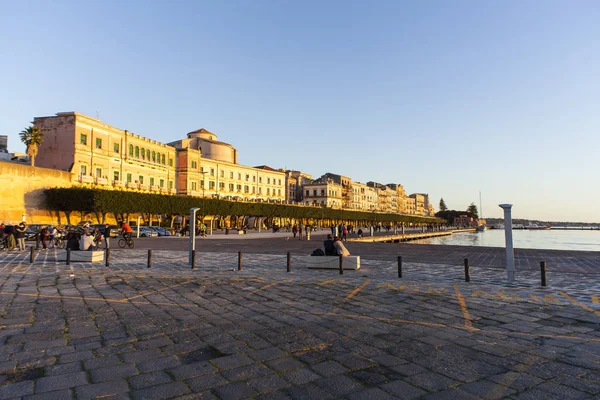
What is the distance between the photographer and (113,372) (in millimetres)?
3928

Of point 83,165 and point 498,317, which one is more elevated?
point 83,165

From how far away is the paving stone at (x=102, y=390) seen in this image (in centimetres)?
338

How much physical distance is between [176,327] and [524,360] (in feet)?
15.4

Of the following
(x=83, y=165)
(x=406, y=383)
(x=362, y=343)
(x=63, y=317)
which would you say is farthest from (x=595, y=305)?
(x=83, y=165)

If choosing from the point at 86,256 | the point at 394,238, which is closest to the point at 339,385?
the point at 86,256

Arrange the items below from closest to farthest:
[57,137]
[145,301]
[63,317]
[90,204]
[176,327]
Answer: [176,327]
[63,317]
[145,301]
[90,204]
[57,137]

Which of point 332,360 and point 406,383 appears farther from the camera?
point 332,360

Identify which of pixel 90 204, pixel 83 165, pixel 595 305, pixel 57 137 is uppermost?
pixel 57 137

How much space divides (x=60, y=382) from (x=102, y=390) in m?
0.52

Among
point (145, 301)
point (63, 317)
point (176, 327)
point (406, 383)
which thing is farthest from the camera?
point (145, 301)

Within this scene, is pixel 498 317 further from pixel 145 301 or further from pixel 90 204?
pixel 90 204

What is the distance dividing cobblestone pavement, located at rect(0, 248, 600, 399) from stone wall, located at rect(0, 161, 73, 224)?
3650 centimetres

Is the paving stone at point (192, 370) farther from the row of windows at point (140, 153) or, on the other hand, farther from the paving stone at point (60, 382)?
the row of windows at point (140, 153)

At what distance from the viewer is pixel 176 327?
18.6 feet
